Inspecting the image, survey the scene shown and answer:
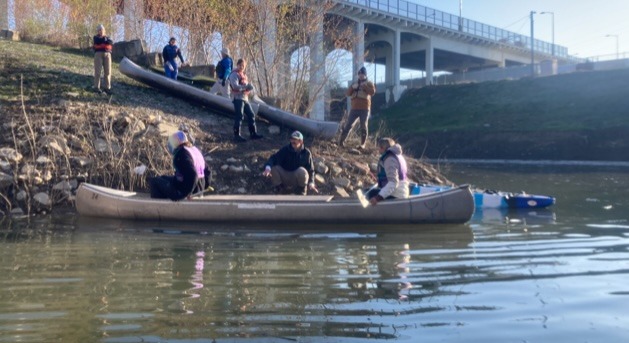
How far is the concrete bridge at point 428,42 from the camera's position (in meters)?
52.7

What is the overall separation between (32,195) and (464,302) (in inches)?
358

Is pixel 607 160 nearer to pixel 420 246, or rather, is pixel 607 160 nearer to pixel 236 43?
pixel 236 43

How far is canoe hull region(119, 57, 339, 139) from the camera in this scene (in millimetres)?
16422

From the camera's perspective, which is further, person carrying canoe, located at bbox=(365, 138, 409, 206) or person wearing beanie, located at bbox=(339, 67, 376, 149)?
person wearing beanie, located at bbox=(339, 67, 376, 149)

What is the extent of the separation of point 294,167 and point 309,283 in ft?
20.8

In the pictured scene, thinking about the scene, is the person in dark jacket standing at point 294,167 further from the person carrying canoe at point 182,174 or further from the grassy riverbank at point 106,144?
the person carrying canoe at point 182,174

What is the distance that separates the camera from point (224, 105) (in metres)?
17.0

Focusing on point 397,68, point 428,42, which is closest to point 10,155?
point 397,68

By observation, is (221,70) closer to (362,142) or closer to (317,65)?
(362,142)

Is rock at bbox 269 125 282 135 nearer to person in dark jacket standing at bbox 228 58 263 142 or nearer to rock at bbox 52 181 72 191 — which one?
person in dark jacket standing at bbox 228 58 263 142

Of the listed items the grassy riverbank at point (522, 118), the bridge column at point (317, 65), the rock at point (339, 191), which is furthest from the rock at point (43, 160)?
the grassy riverbank at point (522, 118)

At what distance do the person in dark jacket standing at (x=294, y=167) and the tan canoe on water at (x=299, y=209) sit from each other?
65.6 inches

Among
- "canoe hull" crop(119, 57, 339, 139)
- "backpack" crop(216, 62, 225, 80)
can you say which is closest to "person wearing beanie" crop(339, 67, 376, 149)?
"canoe hull" crop(119, 57, 339, 139)

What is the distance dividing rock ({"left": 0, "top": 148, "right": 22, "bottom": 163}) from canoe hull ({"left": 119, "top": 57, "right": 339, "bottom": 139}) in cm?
560
